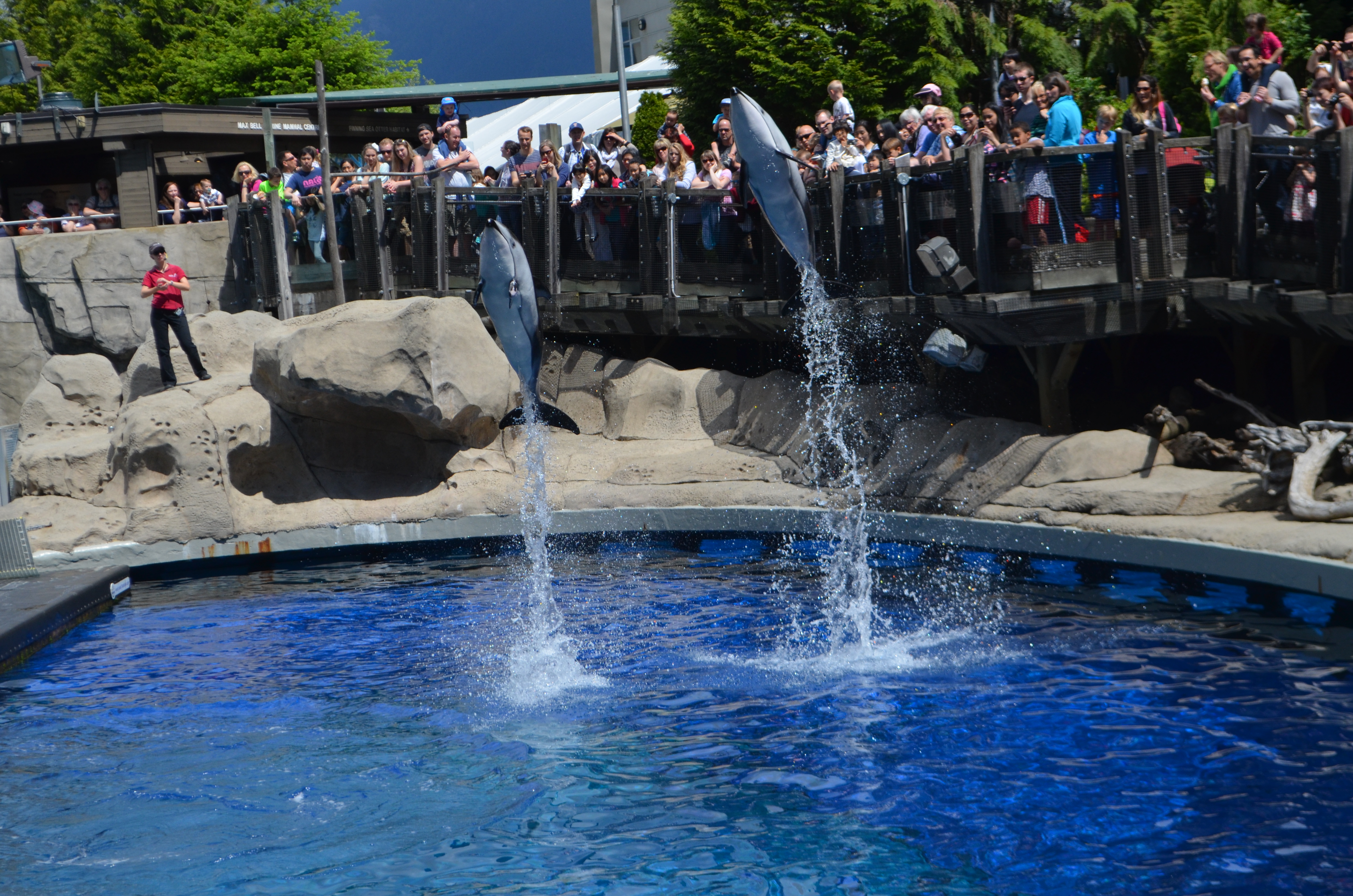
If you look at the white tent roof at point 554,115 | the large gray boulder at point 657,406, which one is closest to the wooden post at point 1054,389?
the large gray boulder at point 657,406

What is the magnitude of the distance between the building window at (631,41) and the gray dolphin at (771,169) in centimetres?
3326

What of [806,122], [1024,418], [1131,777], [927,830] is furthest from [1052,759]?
[806,122]

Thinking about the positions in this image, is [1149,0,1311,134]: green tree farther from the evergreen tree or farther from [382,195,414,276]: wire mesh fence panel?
[382,195,414,276]: wire mesh fence panel

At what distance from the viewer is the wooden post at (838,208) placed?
11555 mm

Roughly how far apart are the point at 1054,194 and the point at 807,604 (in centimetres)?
381

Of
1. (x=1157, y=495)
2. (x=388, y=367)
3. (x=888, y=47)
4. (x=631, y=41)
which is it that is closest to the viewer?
(x=1157, y=495)

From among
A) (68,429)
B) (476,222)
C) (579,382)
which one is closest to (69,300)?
(68,429)

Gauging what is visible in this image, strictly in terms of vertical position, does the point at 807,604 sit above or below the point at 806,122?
below

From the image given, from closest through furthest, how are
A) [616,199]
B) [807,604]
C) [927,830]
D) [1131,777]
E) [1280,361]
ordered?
[927,830] < [1131,777] < [807,604] < [1280,361] < [616,199]

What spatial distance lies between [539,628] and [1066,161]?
546cm

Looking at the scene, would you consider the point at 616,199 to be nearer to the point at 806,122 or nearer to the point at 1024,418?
the point at 1024,418

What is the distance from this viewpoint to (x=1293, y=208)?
9.17 m

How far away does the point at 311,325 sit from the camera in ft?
39.2

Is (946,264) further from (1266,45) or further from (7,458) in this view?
(7,458)
